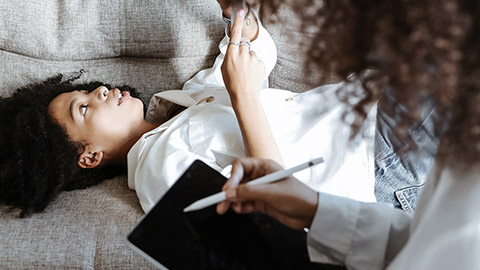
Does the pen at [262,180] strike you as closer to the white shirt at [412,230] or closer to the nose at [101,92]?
the white shirt at [412,230]

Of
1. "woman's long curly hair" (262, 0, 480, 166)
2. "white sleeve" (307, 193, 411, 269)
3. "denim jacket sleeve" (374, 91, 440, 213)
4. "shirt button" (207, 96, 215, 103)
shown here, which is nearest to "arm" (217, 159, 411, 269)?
"white sleeve" (307, 193, 411, 269)

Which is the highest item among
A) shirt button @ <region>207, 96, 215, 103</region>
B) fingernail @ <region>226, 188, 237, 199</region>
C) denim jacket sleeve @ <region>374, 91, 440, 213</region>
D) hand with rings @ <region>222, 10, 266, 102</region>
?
hand with rings @ <region>222, 10, 266, 102</region>

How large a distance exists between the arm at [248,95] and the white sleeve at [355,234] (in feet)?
1.17

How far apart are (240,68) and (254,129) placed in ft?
0.58

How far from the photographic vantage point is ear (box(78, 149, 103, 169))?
4.30 ft

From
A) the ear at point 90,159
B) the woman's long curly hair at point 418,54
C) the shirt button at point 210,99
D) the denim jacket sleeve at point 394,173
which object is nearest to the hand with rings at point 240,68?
the shirt button at point 210,99

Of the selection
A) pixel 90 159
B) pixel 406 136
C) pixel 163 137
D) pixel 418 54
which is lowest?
pixel 90 159

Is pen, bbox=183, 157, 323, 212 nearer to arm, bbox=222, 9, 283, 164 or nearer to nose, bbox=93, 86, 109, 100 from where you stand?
arm, bbox=222, 9, 283, 164

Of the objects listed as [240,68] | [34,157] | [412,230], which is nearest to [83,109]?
[34,157]

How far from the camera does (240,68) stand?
3.93 ft

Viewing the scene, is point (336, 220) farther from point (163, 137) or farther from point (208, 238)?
point (163, 137)

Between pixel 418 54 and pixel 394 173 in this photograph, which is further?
pixel 394 173

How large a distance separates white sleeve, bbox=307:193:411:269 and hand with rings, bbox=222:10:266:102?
0.48 metres

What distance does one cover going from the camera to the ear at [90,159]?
131 cm
